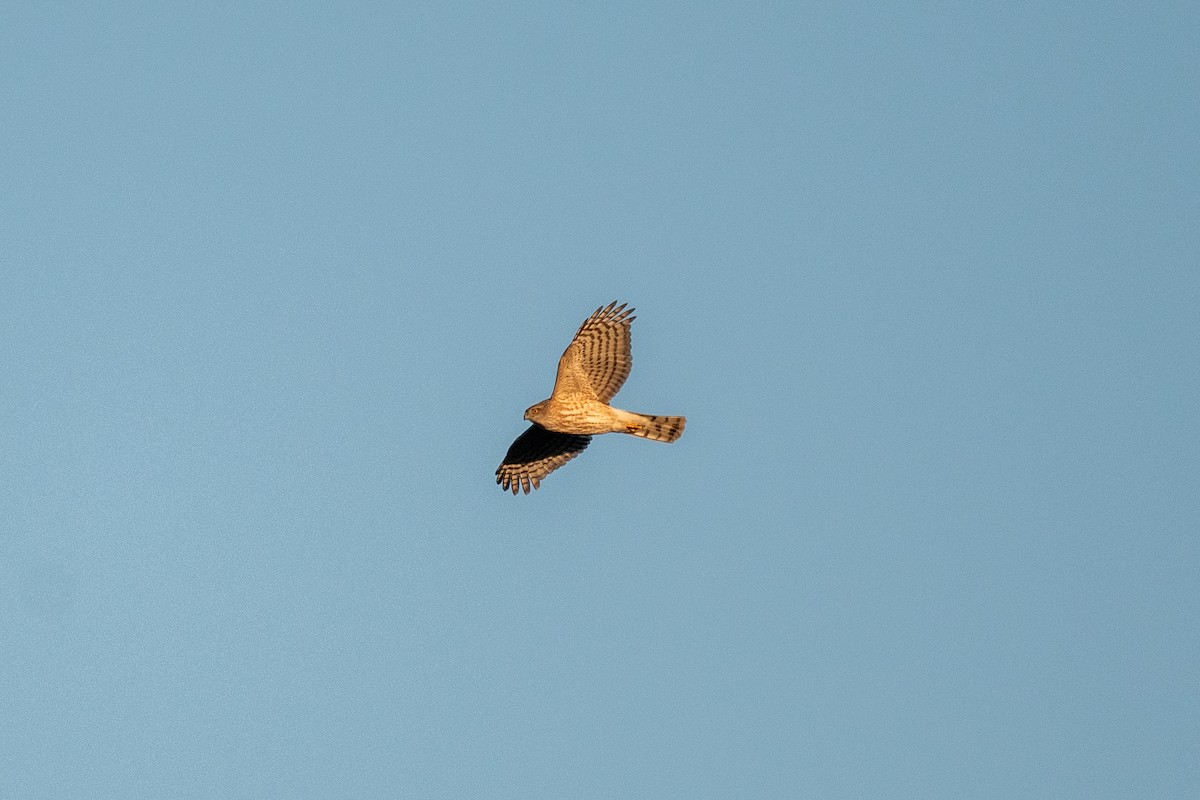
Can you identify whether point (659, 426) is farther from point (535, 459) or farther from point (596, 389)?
point (535, 459)

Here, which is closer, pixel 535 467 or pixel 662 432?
pixel 662 432

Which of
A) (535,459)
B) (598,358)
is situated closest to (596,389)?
(598,358)

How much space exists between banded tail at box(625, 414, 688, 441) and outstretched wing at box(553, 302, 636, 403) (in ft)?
2.69

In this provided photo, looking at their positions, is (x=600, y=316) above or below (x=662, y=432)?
above

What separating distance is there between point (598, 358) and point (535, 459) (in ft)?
10.1

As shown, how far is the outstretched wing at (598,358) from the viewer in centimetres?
3566

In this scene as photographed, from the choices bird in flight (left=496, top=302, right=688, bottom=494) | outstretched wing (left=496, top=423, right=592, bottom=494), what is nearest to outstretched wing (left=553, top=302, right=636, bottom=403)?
bird in flight (left=496, top=302, right=688, bottom=494)

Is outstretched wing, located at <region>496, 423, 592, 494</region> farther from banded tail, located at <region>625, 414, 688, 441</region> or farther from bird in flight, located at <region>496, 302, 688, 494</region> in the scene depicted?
banded tail, located at <region>625, 414, 688, 441</region>

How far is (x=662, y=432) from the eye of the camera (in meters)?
35.2

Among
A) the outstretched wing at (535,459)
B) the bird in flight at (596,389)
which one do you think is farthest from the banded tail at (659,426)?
the outstretched wing at (535,459)

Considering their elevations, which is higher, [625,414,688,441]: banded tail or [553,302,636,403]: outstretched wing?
[553,302,636,403]: outstretched wing

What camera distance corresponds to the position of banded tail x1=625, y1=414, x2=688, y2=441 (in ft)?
115

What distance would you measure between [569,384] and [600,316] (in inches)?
58.7

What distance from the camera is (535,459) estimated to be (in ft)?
126
